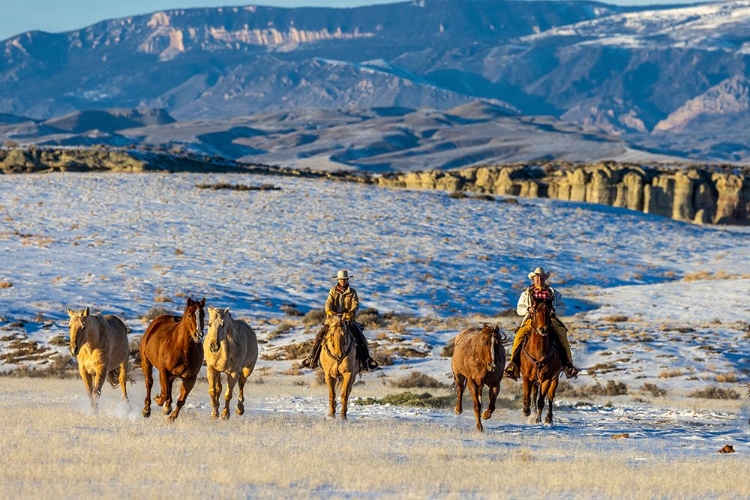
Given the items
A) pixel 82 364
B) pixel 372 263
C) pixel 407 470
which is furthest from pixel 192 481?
pixel 372 263

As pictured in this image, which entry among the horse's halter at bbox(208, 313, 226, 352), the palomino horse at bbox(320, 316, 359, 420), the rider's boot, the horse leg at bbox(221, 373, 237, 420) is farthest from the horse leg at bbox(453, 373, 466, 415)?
the horse's halter at bbox(208, 313, 226, 352)

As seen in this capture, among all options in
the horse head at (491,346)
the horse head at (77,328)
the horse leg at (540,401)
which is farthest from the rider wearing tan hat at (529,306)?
the horse head at (77,328)

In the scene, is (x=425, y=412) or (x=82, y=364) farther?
(x=425, y=412)

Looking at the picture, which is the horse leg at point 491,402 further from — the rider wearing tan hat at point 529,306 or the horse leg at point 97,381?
the horse leg at point 97,381

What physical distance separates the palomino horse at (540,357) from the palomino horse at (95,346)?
6.87 metres

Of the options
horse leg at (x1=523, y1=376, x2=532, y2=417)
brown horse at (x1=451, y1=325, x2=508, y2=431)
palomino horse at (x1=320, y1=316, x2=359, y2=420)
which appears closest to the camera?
brown horse at (x1=451, y1=325, x2=508, y2=431)

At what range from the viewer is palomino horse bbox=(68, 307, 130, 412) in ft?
67.5

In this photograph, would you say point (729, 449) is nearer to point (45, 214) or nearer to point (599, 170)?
point (45, 214)

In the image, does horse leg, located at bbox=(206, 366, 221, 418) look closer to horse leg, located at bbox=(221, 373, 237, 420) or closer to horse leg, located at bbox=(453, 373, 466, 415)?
horse leg, located at bbox=(221, 373, 237, 420)

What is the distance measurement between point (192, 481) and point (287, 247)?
41.5 meters

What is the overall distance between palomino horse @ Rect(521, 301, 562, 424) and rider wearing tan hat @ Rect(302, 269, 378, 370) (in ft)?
8.61

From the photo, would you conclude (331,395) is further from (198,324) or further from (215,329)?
(198,324)

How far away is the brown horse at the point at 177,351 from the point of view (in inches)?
767

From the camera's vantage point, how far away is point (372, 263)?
52781 mm
